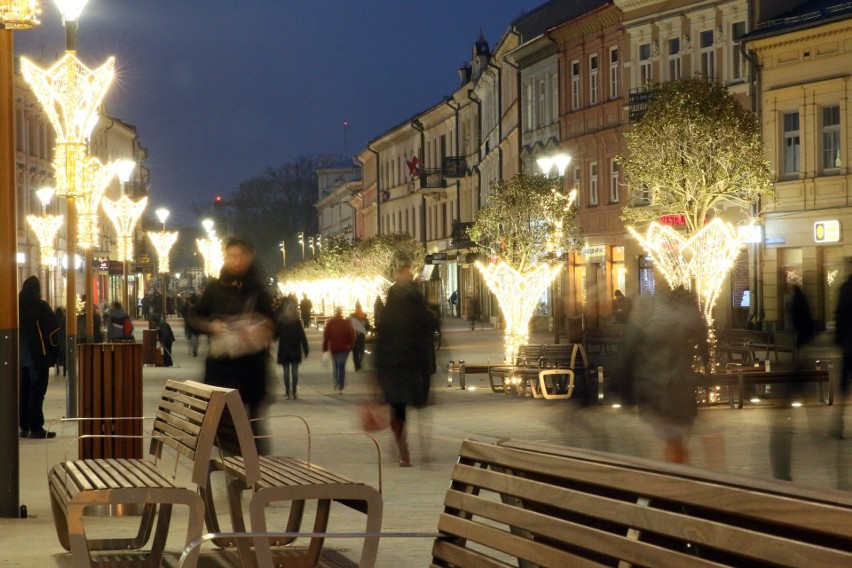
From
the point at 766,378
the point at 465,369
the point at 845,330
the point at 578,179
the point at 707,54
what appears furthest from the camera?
the point at 578,179

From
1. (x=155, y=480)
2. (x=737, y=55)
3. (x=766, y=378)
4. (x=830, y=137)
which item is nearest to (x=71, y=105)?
(x=766, y=378)

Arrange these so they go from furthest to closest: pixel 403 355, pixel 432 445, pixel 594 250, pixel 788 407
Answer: pixel 594 250
pixel 788 407
pixel 432 445
pixel 403 355

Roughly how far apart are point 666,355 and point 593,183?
42.8 meters

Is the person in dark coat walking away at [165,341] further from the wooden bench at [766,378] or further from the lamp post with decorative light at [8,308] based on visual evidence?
the lamp post with decorative light at [8,308]

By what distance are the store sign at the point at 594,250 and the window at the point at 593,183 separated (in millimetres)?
1555

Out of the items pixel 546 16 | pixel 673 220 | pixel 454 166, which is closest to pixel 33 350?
pixel 673 220

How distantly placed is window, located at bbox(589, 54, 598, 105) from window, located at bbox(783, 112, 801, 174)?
38.8 ft

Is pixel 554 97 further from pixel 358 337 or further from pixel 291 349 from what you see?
pixel 291 349

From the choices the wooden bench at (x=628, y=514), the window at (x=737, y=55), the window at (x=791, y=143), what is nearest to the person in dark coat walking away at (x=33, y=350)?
the wooden bench at (x=628, y=514)

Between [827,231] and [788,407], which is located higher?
[827,231]

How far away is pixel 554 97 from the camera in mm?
57625

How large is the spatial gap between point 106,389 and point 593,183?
43.5 meters

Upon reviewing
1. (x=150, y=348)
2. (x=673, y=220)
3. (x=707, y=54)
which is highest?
(x=707, y=54)

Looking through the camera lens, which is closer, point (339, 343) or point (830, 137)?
point (339, 343)
